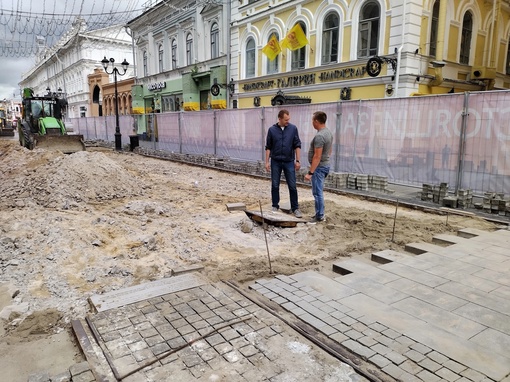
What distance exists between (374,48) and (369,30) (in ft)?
2.80

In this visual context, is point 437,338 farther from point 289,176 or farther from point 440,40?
point 440,40

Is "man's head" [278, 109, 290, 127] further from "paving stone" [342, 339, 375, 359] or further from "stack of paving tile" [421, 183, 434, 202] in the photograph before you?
"paving stone" [342, 339, 375, 359]

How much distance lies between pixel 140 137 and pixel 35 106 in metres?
5.64

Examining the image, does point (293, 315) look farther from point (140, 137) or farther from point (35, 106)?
point (35, 106)

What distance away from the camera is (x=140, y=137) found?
21.9 metres

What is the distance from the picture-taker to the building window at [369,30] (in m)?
15.9

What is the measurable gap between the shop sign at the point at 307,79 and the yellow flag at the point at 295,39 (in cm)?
147

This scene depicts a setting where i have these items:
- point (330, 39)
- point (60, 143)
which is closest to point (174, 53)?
point (60, 143)

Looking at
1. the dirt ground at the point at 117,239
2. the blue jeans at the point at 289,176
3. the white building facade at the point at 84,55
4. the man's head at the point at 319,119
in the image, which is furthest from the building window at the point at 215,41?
the white building facade at the point at 84,55

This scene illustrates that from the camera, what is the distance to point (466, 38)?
17.3 metres

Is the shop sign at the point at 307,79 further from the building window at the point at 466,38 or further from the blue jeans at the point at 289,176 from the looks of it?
the blue jeans at the point at 289,176

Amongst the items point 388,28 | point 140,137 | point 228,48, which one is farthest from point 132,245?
point 228,48

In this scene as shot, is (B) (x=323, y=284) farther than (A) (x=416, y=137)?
No

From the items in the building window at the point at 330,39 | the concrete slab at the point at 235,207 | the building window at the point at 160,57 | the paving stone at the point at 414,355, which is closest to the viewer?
the paving stone at the point at 414,355
